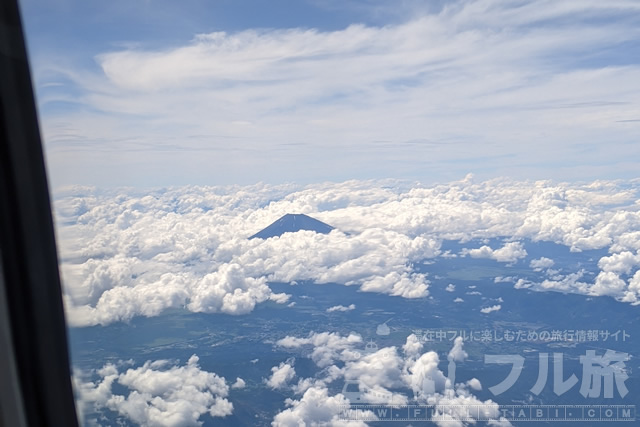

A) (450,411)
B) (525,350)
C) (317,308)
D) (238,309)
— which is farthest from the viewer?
(317,308)

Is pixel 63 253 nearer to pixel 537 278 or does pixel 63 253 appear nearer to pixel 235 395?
pixel 235 395

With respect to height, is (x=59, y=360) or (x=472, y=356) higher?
(x=59, y=360)

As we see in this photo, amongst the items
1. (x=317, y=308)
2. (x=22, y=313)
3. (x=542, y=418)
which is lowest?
(x=542, y=418)

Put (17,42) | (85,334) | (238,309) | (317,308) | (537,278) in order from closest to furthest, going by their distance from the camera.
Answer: (17,42), (85,334), (238,309), (317,308), (537,278)

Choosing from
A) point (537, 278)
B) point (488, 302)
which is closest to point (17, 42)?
point (488, 302)

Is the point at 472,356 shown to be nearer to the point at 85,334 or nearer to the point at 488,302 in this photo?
the point at 488,302

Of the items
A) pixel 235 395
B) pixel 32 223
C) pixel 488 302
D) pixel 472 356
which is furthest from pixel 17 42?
pixel 488 302

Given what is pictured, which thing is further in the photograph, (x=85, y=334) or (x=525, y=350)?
(x=525, y=350)
